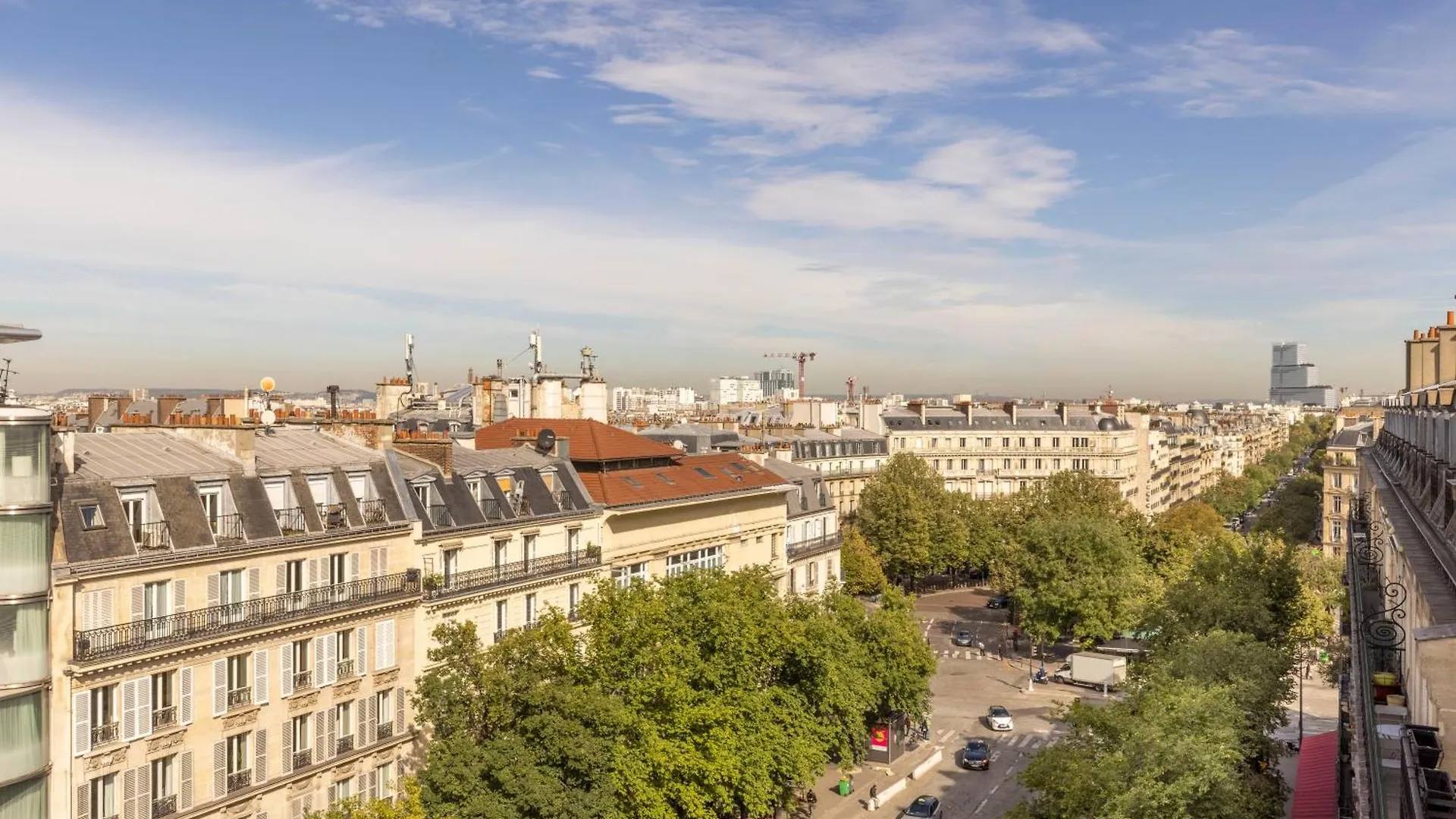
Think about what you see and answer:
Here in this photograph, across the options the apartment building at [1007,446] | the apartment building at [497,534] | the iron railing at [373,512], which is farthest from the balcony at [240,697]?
the apartment building at [1007,446]

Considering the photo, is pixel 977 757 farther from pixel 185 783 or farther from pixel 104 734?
pixel 104 734

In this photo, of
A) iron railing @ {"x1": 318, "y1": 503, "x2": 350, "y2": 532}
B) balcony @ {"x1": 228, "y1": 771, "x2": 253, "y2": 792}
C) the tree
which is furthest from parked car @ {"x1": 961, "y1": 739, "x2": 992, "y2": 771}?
balcony @ {"x1": 228, "y1": 771, "x2": 253, "y2": 792}

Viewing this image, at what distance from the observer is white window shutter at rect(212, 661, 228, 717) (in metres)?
29.9

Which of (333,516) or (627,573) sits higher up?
(333,516)

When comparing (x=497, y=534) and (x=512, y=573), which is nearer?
(x=497, y=534)

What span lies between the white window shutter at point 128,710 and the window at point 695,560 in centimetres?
2415

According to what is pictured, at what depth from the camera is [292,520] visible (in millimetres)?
33188

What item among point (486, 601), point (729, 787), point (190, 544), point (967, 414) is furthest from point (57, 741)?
point (967, 414)

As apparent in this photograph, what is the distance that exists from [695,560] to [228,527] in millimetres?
24396

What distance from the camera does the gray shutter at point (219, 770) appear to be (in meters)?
29.8

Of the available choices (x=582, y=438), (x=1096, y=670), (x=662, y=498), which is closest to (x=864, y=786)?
(x=662, y=498)

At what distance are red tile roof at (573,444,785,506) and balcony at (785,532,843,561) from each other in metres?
4.87

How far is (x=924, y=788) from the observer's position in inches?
1885

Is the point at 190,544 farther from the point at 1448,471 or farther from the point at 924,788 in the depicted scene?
the point at 924,788
